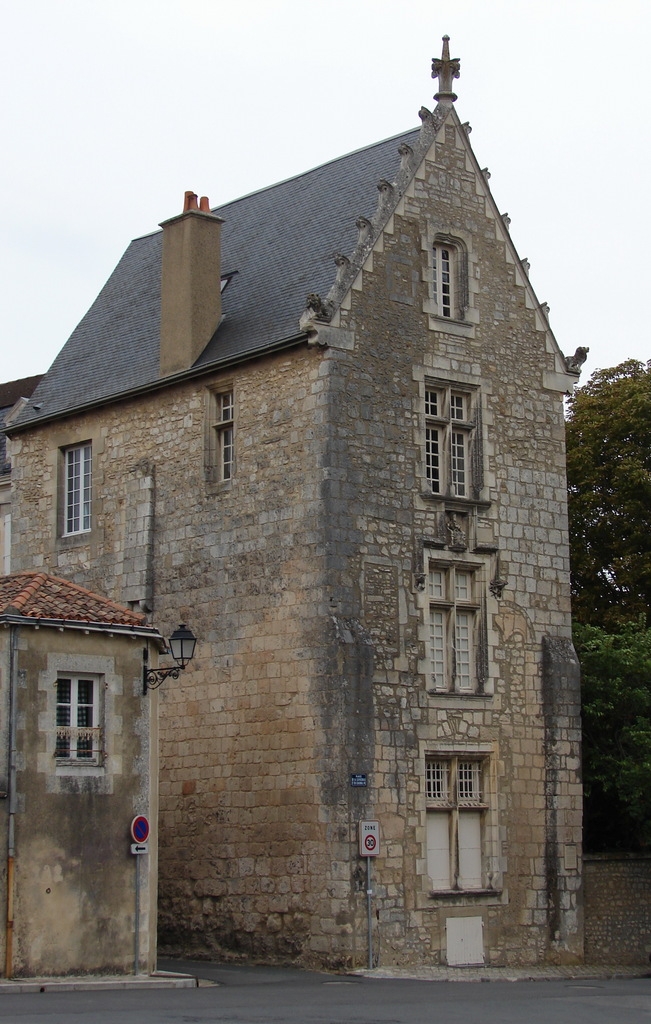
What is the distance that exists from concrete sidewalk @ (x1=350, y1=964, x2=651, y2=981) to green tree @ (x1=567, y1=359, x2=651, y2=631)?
34.2ft

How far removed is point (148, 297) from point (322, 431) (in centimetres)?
766

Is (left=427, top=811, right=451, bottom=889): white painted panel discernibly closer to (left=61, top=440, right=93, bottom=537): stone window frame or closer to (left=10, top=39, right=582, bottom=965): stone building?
(left=10, top=39, right=582, bottom=965): stone building

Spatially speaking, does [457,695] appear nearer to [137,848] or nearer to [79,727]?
[137,848]

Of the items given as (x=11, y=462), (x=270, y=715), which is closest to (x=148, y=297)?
(x=11, y=462)

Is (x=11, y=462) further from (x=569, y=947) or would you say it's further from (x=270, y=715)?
(x=569, y=947)

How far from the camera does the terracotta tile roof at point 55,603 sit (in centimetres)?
2256

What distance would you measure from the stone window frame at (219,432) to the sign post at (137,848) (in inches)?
259

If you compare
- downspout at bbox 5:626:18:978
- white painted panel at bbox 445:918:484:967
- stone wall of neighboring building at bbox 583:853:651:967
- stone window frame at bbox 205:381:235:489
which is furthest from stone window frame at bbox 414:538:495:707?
downspout at bbox 5:626:18:978

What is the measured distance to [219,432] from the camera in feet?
92.1

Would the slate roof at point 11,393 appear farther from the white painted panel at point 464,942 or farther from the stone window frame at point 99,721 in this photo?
the white painted panel at point 464,942

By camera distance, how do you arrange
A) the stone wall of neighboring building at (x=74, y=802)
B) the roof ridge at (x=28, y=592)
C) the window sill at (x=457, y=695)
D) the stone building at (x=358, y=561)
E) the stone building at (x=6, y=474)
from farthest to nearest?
the stone building at (x=6, y=474) → the window sill at (x=457, y=695) → the stone building at (x=358, y=561) → the roof ridge at (x=28, y=592) → the stone wall of neighboring building at (x=74, y=802)

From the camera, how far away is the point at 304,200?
30453 mm

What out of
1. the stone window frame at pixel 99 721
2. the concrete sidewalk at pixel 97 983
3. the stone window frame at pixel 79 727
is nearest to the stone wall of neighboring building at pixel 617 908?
the concrete sidewalk at pixel 97 983

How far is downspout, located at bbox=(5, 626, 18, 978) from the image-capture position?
2108 centimetres
